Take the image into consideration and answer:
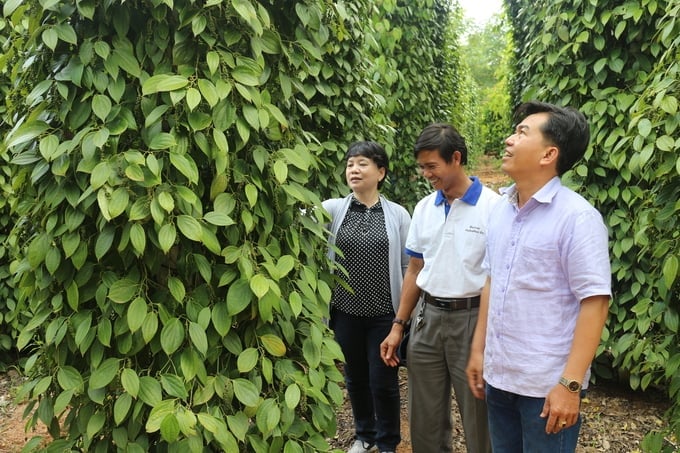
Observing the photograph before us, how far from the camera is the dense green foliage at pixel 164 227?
138 cm

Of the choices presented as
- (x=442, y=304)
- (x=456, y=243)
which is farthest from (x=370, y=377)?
(x=456, y=243)

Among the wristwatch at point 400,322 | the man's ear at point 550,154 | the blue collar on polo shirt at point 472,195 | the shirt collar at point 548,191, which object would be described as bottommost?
the wristwatch at point 400,322

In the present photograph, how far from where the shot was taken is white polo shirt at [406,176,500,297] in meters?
2.24

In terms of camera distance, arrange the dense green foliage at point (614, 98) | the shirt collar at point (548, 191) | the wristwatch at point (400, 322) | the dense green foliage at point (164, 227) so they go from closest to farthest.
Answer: the dense green foliage at point (164, 227), the shirt collar at point (548, 191), the wristwatch at point (400, 322), the dense green foliage at point (614, 98)

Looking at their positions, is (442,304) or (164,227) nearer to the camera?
(164,227)

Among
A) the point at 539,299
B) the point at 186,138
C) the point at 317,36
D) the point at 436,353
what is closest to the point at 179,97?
the point at 186,138

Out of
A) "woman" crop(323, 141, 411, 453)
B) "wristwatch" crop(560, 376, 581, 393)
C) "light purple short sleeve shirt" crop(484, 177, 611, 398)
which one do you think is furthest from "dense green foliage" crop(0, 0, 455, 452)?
"woman" crop(323, 141, 411, 453)

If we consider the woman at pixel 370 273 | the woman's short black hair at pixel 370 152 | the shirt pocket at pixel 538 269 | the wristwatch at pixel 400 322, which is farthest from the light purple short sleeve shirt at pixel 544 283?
the woman's short black hair at pixel 370 152

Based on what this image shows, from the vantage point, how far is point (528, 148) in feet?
5.42

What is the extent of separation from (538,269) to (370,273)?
1.22 meters

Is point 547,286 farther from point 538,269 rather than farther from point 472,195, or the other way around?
point 472,195

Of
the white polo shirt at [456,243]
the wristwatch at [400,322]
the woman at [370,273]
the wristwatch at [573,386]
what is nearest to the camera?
the wristwatch at [573,386]

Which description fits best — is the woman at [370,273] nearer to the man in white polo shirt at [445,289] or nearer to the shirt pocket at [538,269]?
the man in white polo shirt at [445,289]

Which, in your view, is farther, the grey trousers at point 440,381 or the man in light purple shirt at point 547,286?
the grey trousers at point 440,381
